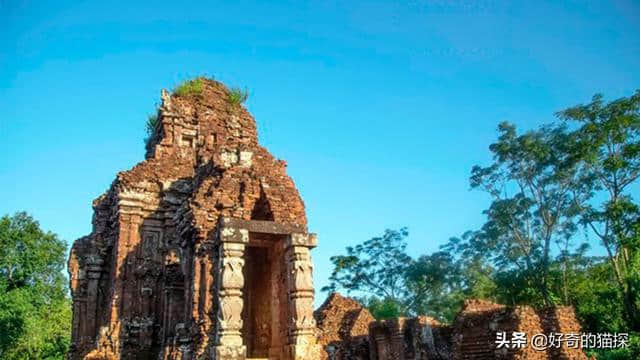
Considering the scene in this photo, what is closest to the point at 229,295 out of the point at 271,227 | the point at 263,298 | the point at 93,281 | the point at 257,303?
the point at 271,227

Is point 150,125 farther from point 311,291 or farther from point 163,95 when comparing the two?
point 311,291

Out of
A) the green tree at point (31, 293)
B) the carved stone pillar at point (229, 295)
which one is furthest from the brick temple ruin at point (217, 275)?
the green tree at point (31, 293)

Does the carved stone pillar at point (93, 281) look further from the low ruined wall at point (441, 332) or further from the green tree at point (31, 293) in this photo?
the green tree at point (31, 293)

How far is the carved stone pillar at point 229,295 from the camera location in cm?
792

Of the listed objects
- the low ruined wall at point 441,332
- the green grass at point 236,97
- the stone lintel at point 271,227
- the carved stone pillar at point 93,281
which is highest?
the green grass at point 236,97

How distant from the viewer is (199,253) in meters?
9.13

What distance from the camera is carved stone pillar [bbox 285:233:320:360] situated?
27.9 feet

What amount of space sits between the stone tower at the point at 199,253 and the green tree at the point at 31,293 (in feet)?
52.1

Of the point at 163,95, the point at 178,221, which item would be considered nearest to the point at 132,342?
the point at 178,221

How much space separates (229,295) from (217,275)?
592 mm

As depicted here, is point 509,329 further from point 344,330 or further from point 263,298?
point 344,330

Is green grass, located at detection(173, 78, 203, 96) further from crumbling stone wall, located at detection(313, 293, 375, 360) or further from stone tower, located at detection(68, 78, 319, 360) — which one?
crumbling stone wall, located at detection(313, 293, 375, 360)

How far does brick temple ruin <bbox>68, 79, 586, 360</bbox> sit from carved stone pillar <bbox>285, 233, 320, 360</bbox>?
0.02m

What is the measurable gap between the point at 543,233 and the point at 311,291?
20.1 meters
